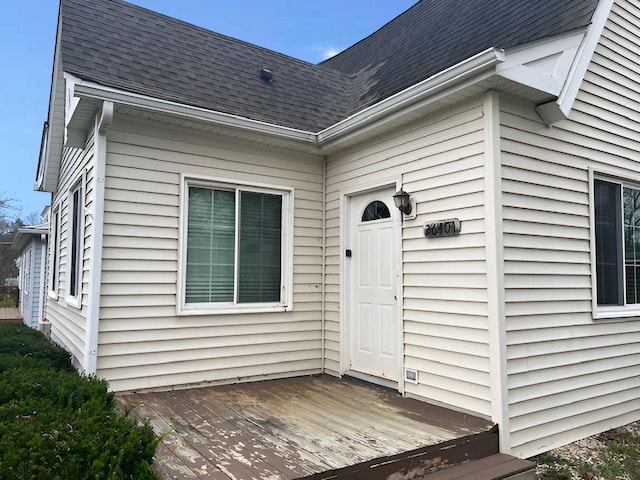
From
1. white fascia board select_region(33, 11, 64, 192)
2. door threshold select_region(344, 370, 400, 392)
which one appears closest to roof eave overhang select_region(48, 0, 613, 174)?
white fascia board select_region(33, 11, 64, 192)

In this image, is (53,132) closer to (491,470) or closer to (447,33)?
(447,33)

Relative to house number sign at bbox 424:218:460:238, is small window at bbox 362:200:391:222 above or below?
above

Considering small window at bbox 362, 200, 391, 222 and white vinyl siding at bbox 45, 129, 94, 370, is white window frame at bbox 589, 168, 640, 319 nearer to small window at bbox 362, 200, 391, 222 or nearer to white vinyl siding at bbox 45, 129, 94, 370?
small window at bbox 362, 200, 391, 222

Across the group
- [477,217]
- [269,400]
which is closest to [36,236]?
[269,400]

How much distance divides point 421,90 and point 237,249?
2628 mm

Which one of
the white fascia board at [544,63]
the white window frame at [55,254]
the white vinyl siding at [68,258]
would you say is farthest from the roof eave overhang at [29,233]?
the white fascia board at [544,63]

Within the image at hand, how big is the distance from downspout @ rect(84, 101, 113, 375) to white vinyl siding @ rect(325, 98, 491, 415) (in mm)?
2838

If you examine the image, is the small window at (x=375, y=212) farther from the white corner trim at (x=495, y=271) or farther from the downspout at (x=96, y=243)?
the downspout at (x=96, y=243)

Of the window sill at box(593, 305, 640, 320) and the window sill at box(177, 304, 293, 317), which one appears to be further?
the window sill at box(177, 304, 293, 317)

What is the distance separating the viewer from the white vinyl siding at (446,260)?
3.84m

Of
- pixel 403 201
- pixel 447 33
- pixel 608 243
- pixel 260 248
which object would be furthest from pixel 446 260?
pixel 447 33

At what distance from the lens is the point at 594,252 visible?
4.52m

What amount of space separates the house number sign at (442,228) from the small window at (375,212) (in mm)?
755

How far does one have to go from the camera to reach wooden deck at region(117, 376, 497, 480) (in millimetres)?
2826
